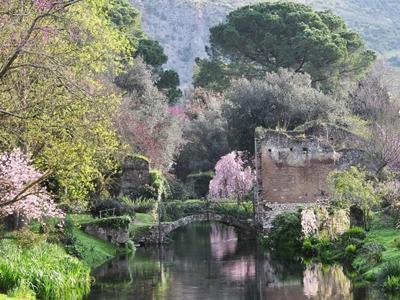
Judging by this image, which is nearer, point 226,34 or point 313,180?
point 313,180

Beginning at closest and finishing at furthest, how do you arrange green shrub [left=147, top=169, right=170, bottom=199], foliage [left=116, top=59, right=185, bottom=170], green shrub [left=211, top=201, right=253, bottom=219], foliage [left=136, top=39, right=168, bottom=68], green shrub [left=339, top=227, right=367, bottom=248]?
green shrub [left=339, top=227, right=367, bottom=248], green shrub [left=211, top=201, right=253, bottom=219], green shrub [left=147, top=169, right=170, bottom=199], foliage [left=116, top=59, right=185, bottom=170], foliage [left=136, top=39, right=168, bottom=68]

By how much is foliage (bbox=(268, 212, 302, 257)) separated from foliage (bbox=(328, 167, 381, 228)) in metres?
2.88

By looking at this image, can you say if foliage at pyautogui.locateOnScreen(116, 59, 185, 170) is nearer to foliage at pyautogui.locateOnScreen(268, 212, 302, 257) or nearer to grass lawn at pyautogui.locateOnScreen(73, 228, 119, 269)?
grass lawn at pyautogui.locateOnScreen(73, 228, 119, 269)

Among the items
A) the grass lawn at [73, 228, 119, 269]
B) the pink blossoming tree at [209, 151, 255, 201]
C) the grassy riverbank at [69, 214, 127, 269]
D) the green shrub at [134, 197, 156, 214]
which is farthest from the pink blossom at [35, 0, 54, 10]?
the pink blossoming tree at [209, 151, 255, 201]

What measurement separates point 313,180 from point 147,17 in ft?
410

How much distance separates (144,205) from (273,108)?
508 inches

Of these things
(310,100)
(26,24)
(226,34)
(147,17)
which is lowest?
(26,24)

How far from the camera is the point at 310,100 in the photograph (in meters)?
61.2

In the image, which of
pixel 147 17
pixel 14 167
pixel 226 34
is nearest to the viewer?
pixel 14 167

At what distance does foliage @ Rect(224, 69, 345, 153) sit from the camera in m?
60.6

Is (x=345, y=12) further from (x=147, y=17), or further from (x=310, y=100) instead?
(x=310, y=100)

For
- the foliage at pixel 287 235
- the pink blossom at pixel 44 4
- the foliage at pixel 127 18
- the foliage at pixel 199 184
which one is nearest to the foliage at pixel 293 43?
the foliage at pixel 127 18

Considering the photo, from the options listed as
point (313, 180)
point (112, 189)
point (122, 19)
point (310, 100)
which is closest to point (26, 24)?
point (313, 180)

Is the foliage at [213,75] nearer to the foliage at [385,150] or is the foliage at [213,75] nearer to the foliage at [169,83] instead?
the foliage at [169,83]
